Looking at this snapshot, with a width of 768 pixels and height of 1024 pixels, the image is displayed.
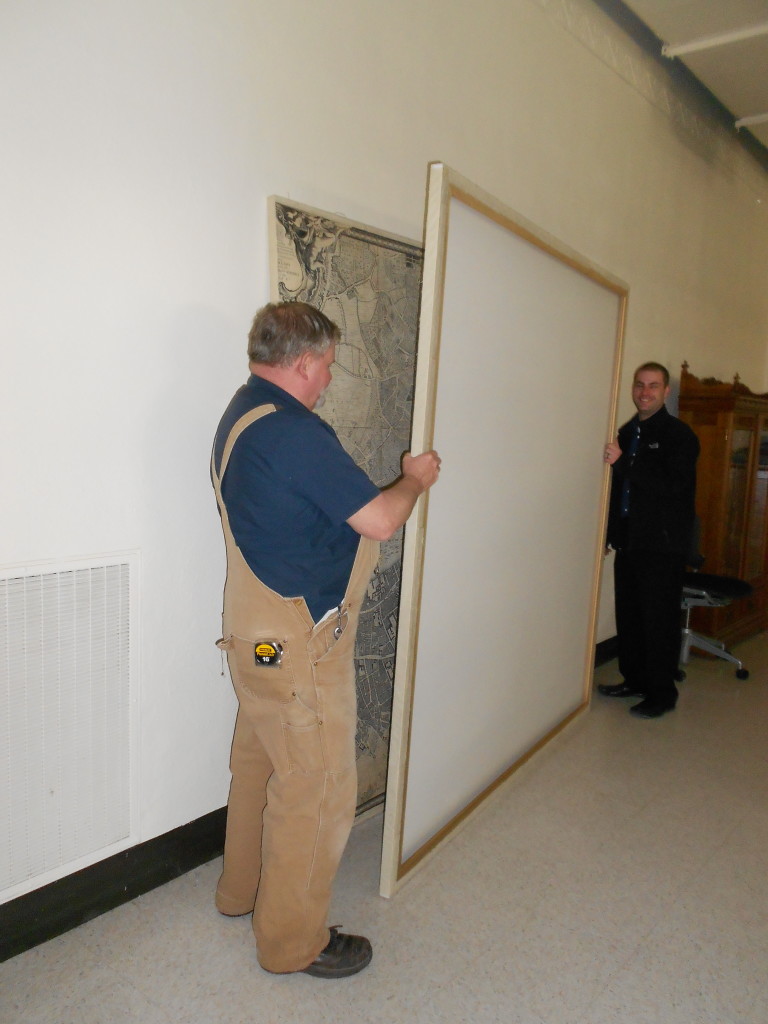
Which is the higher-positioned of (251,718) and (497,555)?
(497,555)

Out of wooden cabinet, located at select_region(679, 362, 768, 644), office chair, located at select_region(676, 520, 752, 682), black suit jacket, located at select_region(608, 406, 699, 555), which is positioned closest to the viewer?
black suit jacket, located at select_region(608, 406, 699, 555)

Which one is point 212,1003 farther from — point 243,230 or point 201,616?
point 243,230

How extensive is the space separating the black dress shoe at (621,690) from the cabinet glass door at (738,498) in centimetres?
133

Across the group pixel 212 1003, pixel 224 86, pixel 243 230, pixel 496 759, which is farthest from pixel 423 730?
pixel 224 86

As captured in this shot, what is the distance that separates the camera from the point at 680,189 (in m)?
4.36

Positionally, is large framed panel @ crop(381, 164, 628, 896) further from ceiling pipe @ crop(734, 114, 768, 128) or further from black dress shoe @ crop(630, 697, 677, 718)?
ceiling pipe @ crop(734, 114, 768, 128)

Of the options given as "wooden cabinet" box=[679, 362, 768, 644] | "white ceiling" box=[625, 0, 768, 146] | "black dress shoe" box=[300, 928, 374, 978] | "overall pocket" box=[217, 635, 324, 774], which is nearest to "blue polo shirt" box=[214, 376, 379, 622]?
"overall pocket" box=[217, 635, 324, 774]

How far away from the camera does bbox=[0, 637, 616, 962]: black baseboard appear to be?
5.66 feet

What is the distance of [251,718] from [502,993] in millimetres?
883

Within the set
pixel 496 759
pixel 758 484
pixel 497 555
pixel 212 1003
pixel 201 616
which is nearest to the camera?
pixel 212 1003

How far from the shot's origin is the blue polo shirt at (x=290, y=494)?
1.52 m

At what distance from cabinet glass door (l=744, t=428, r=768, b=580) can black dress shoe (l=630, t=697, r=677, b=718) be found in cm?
165

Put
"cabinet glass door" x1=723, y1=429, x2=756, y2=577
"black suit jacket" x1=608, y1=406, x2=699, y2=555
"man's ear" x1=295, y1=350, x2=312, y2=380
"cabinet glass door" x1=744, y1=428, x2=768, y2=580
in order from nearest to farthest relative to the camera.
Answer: "man's ear" x1=295, y1=350, x2=312, y2=380
"black suit jacket" x1=608, y1=406, x2=699, y2=555
"cabinet glass door" x1=723, y1=429, x2=756, y2=577
"cabinet glass door" x1=744, y1=428, x2=768, y2=580

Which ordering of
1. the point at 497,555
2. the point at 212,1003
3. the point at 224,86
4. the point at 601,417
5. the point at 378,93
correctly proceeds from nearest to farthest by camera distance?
the point at 212,1003 < the point at 224,86 < the point at 378,93 < the point at 497,555 < the point at 601,417
